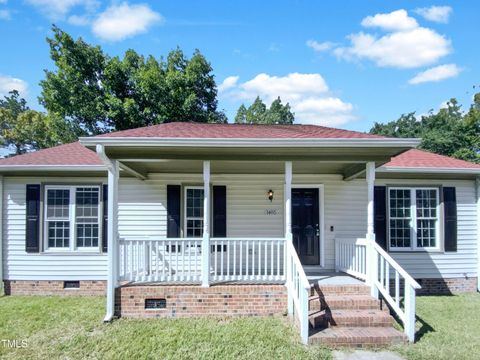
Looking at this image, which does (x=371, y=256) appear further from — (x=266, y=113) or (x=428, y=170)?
(x=266, y=113)

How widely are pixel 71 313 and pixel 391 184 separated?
24.8ft

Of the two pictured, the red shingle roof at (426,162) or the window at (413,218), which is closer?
the red shingle roof at (426,162)

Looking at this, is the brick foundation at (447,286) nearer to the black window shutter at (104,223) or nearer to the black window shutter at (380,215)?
the black window shutter at (380,215)

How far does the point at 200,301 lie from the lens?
6.29m

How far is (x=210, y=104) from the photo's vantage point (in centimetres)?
2127

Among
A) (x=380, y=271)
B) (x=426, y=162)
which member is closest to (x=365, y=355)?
(x=380, y=271)

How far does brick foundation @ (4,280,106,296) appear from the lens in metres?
8.33

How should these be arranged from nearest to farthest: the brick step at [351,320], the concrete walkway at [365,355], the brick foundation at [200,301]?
the concrete walkway at [365,355] < the brick step at [351,320] < the brick foundation at [200,301]

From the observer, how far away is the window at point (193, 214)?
28.5ft

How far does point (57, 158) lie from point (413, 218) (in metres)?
8.77

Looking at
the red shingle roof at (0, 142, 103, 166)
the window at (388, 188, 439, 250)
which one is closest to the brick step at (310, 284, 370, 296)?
the window at (388, 188, 439, 250)

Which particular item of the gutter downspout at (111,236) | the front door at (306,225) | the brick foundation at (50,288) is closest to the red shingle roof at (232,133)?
the gutter downspout at (111,236)

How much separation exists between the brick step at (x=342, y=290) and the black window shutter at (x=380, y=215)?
2.57 meters

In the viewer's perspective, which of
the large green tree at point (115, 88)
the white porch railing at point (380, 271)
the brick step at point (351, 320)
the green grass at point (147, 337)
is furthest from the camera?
the large green tree at point (115, 88)
